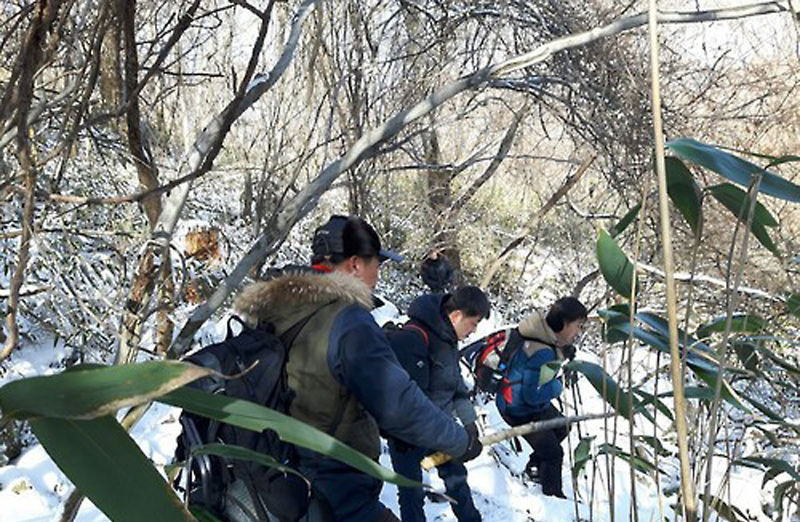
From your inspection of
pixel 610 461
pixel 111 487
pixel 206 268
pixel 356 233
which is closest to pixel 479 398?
pixel 206 268

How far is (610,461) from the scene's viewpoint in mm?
1188

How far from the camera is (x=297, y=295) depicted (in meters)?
2.12

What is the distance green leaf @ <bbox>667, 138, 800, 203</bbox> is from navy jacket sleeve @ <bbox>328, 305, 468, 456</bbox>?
3.64 ft

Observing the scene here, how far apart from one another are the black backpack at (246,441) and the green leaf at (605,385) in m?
0.72

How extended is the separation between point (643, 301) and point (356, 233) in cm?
269

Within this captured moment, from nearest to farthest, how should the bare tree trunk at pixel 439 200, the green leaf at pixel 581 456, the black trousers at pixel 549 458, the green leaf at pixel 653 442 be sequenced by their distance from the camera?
the green leaf at pixel 653 442 < the green leaf at pixel 581 456 < the black trousers at pixel 549 458 < the bare tree trunk at pixel 439 200

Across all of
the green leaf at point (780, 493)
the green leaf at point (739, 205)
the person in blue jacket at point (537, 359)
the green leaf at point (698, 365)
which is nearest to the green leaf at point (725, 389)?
the green leaf at point (698, 365)

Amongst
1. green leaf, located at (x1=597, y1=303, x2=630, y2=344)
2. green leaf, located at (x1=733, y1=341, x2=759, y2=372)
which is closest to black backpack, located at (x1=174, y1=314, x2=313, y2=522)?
green leaf, located at (x1=597, y1=303, x2=630, y2=344)

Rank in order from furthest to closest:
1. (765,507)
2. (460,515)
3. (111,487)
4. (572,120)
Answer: (572,120)
(460,515)
(765,507)
(111,487)

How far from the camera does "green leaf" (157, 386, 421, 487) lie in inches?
20.9

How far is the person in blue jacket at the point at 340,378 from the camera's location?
2.04 meters

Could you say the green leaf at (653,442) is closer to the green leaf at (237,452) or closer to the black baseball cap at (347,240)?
the green leaf at (237,452)

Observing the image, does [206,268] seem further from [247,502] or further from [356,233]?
[247,502]

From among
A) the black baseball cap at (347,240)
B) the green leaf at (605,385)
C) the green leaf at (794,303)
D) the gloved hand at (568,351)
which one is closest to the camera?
the green leaf at (605,385)
